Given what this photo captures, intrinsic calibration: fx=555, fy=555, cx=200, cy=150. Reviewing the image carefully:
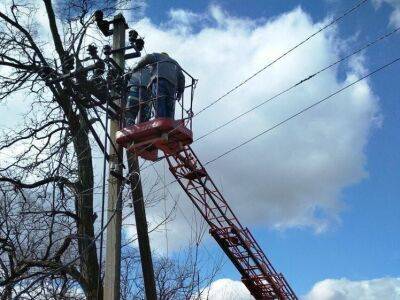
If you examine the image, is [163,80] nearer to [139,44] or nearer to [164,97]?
[164,97]

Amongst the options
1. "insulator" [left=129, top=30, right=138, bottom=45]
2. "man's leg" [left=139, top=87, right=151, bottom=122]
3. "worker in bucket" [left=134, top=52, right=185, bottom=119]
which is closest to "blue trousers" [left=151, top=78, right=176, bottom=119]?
"worker in bucket" [left=134, top=52, right=185, bottom=119]

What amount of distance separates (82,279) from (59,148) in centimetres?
222

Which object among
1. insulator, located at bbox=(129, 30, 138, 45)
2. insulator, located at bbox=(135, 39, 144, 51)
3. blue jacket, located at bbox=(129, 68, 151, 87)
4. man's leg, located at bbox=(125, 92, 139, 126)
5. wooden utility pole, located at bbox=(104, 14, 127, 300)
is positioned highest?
blue jacket, located at bbox=(129, 68, 151, 87)

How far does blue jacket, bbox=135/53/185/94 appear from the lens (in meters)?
8.20

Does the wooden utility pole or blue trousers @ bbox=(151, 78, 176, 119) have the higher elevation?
blue trousers @ bbox=(151, 78, 176, 119)

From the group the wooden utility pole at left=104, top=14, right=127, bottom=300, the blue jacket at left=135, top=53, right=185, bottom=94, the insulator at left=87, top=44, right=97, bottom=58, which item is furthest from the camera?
the blue jacket at left=135, top=53, right=185, bottom=94

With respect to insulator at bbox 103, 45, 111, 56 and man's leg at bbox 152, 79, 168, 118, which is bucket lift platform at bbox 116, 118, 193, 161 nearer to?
man's leg at bbox 152, 79, 168, 118

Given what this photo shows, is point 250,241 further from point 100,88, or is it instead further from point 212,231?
point 100,88

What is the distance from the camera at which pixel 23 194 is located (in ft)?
32.4

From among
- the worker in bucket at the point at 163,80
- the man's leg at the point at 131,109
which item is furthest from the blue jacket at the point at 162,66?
the man's leg at the point at 131,109

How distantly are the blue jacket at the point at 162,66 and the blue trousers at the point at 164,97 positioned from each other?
83 mm

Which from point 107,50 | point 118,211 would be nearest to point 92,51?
point 107,50

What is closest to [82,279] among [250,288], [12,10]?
[12,10]

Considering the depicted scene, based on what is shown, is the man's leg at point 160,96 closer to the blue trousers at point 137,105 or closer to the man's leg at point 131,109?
the blue trousers at point 137,105
